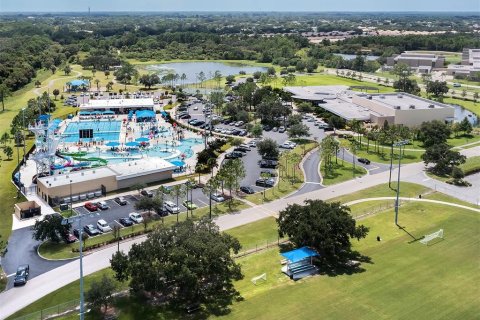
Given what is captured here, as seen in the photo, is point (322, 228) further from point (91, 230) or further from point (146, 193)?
point (146, 193)

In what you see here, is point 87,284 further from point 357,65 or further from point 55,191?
point 357,65

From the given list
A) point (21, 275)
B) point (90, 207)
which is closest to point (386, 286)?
point (21, 275)

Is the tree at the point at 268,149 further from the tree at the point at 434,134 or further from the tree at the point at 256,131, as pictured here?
the tree at the point at 434,134

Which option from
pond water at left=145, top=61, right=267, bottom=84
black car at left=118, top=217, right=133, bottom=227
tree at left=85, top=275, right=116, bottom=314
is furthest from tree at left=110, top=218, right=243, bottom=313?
pond water at left=145, top=61, right=267, bottom=84

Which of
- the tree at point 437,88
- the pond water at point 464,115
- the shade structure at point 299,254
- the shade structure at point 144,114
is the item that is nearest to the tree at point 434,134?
the pond water at point 464,115

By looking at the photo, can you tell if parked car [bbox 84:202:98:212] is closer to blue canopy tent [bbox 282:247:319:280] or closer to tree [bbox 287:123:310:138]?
blue canopy tent [bbox 282:247:319:280]

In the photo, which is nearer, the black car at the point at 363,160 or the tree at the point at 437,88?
the black car at the point at 363,160

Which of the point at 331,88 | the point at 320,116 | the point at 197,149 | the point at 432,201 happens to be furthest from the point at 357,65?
the point at 432,201
